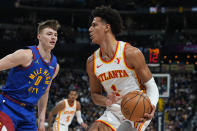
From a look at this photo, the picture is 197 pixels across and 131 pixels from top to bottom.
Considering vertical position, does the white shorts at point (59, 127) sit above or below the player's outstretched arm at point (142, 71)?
below

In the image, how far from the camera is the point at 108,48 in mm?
3941

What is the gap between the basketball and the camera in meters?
3.32

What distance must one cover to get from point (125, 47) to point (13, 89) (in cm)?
149

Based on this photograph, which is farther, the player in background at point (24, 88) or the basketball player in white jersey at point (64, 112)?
the basketball player in white jersey at point (64, 112)

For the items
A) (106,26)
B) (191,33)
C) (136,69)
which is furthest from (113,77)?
(191,33)

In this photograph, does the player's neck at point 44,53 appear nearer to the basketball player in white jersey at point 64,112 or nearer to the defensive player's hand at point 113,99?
the defensive player's hand at point 113,99

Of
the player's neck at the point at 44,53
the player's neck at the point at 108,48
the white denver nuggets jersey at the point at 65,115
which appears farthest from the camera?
the white denver nuggets jersey at the point at 65,115

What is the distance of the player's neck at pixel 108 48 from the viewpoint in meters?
3.90

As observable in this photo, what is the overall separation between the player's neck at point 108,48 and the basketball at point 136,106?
0.70 meters

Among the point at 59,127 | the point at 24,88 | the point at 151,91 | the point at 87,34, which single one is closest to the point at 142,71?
the point at 151,91

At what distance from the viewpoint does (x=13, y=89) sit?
12.6 ft

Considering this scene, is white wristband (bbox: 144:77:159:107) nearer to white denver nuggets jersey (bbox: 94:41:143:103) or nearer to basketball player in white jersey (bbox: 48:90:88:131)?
white denver nuggets jersey (bbox: 94:41:143:103)

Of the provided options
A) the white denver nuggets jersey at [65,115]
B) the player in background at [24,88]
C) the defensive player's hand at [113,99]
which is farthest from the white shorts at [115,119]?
the white denver nuggets jersey at [65,115]

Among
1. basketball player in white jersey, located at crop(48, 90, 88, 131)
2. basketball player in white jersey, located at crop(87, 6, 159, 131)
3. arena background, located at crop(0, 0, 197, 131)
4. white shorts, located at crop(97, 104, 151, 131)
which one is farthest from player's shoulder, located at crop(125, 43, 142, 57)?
arena background, located at crop(0, 0, 197, 131)
